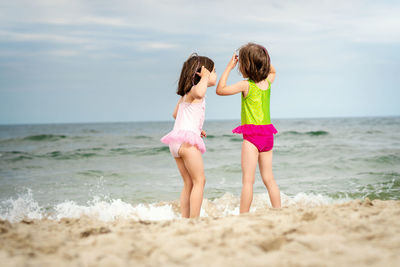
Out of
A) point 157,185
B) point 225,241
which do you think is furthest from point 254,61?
point 157,185

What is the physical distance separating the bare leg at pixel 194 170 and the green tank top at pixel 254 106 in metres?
0.64

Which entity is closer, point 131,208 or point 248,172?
point 248,172

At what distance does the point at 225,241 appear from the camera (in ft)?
7.93

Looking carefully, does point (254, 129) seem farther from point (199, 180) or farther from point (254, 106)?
point (199, 180)

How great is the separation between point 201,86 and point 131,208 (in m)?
2.83

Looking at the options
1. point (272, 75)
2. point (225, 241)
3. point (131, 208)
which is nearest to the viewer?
point (225, 241)

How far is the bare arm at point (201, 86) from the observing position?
11.6ft

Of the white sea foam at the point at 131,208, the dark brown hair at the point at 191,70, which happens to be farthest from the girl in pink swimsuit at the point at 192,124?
the white sea foam at the point at 131,208

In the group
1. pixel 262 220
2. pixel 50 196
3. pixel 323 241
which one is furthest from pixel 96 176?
pixel 323 241

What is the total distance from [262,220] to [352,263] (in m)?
0.85

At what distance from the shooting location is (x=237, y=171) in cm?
953

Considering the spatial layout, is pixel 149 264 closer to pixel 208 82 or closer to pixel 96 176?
pixel 208 82

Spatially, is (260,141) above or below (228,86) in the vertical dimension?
below

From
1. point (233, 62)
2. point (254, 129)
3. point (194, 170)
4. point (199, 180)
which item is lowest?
point (199, 180)
